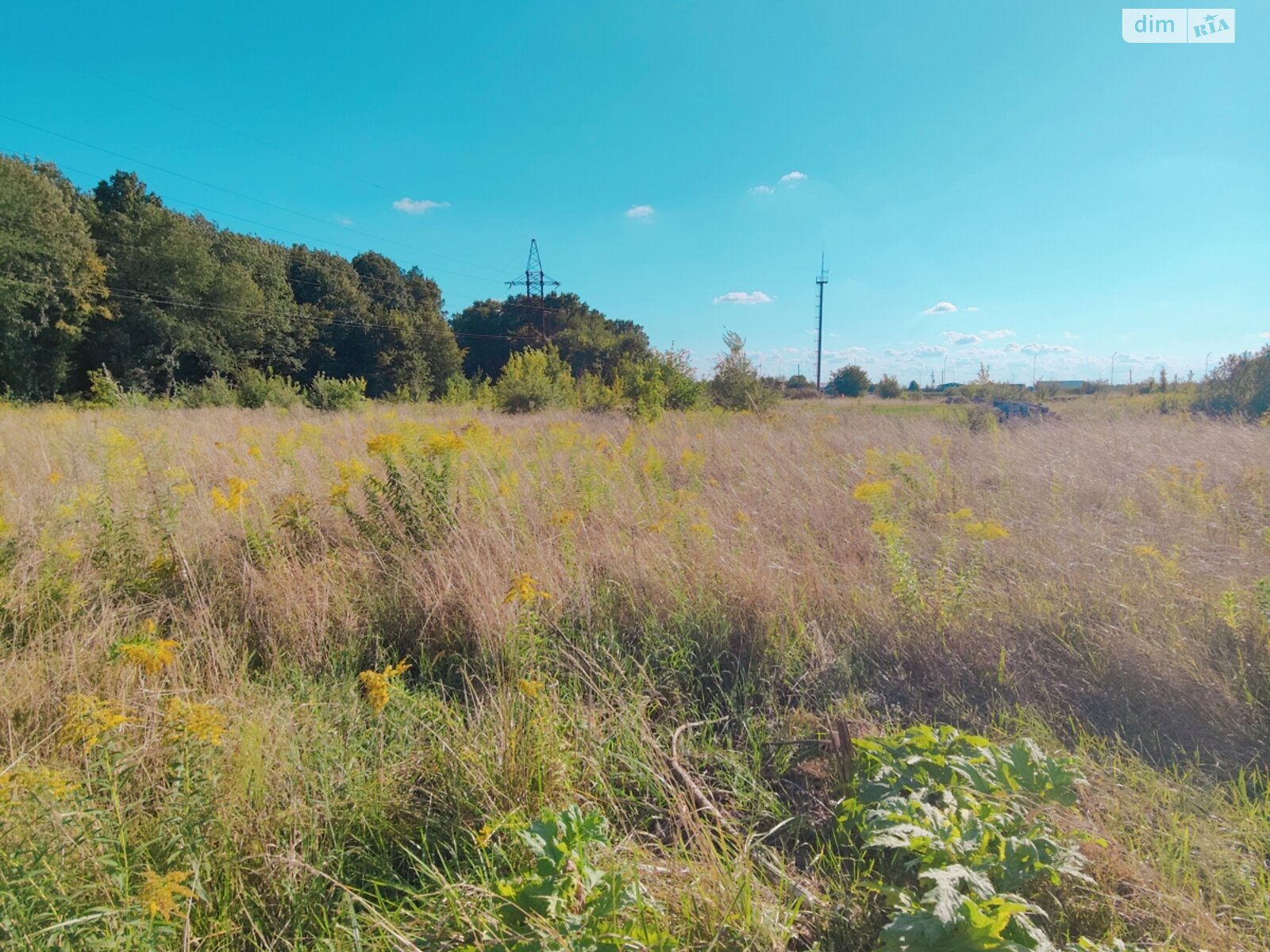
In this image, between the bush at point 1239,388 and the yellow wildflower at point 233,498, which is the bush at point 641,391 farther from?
the bush at point 1239,388

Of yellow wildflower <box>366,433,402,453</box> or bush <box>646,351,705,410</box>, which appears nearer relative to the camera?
yellow wildflower <box>366,433,402,453</box>

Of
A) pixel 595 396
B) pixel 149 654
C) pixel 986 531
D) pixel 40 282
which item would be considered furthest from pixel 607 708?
pixel 40 282

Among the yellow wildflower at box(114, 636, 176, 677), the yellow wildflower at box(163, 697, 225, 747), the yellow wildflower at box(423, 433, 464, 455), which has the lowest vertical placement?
the yellow wildflower at box(163, 697, 225, 747)

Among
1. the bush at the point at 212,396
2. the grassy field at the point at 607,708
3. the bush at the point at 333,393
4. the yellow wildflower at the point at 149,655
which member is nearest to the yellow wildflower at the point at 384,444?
the grassy field at the point at 607,708

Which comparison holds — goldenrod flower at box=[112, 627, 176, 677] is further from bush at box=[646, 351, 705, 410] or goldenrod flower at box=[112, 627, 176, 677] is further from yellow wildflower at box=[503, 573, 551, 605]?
bush at box=[646, 351, 705, 410]

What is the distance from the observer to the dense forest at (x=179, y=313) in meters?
19.2

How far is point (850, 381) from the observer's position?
4609 cm

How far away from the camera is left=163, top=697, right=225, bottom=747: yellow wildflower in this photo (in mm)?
1523

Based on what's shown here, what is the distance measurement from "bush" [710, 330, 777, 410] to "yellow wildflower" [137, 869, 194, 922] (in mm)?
13293

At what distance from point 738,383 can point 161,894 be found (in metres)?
14.2

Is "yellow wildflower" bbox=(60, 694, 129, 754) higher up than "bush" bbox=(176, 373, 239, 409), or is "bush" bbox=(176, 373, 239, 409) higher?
"bush" bbox=(176, 373, 239, 409)

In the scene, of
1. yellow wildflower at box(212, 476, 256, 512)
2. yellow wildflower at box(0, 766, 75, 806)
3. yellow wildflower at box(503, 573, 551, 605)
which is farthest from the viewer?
yellow wildflower at box(212, 476, 256, 512)

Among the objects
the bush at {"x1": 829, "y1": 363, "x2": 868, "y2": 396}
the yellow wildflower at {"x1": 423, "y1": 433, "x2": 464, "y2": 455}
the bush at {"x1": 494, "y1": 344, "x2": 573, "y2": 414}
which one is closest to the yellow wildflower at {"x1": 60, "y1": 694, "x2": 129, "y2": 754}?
the yellow wildflower at {"x1": 423, "y1": 433, "x2": 464, "y2": 455}

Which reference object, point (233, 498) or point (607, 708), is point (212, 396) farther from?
point (607, 708)
